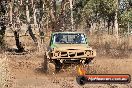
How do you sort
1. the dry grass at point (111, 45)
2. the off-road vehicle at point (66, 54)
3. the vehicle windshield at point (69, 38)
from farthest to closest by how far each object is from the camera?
the dry grass at point (111, 45), the vehicle windshield at point (69, 38), the off-road vehicle at point (66, 54)

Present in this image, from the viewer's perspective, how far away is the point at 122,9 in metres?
54.9

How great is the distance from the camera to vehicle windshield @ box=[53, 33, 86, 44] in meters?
17.8

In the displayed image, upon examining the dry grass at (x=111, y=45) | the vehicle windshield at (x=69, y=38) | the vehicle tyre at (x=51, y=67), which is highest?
the vehicle windshield at (x=69, y=38)

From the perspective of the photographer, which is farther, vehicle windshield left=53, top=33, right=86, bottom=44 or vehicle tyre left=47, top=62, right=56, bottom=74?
vehicle windshield left=53, top=33, right=86, bottom=44

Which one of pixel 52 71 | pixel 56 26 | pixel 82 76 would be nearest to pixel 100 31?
pixel 56 26

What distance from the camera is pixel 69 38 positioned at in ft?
58.9

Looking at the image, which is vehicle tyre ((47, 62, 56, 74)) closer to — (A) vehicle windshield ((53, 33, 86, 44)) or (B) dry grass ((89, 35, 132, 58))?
(A) vehicle windshield ((53, 33, 86, 44))

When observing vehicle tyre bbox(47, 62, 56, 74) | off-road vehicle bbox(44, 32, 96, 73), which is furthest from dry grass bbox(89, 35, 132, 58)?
vehicle tyre bbox(47, 62, 56, 74)

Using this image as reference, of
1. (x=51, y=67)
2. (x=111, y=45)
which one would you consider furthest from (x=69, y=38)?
(x=111, y=45)

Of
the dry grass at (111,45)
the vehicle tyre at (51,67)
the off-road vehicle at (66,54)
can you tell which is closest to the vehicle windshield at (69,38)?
the off-road vehicle at (66,54)

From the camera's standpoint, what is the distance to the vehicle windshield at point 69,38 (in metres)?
17.8

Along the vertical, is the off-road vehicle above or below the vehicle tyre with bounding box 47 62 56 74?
above

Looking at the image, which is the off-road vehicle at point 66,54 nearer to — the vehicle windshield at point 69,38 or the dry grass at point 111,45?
the vehicle windshield at point 69,38

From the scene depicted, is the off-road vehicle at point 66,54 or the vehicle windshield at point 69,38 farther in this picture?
the vehicle windshield at point 69,38
